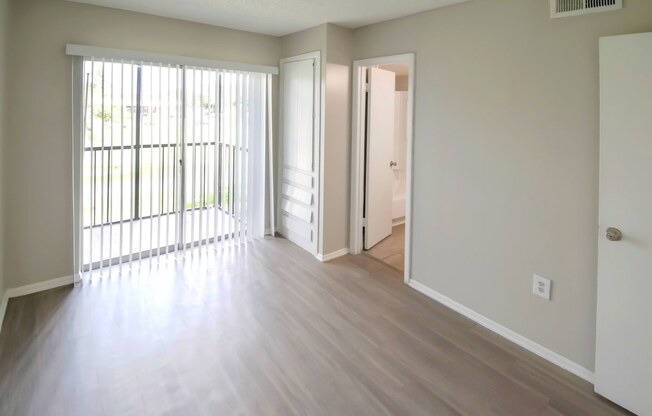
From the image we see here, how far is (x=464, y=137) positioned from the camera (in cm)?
283

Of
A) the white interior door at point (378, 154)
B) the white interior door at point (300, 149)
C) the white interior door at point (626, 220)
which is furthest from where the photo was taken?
the white interior door at point (378, 154)

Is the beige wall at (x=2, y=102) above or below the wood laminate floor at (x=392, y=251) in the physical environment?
above

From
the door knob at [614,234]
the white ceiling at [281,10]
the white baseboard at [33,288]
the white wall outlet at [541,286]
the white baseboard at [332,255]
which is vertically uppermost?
the white ceiling at [281,10]

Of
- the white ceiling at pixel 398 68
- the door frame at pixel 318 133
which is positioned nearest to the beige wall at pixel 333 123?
the door frame at pixel 318 133

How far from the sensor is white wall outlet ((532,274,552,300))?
2357 mm

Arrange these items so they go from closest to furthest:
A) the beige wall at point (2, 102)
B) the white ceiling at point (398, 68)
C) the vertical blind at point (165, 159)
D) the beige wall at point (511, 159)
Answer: the beige wall at point (511, 159)
the beige wall at point (2, 102)
the vertical blind at point (165, 159)
the white ceiling at point (398, 68)

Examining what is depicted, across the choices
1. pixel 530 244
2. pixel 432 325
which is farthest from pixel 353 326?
pixel 530 244

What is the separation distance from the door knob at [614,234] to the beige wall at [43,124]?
12.8 ft

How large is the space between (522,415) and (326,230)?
2457 millimetres

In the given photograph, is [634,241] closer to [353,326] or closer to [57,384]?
[353,326]

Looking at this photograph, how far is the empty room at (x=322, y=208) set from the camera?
1.96m

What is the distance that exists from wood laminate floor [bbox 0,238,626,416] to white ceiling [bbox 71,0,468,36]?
7.90 ft

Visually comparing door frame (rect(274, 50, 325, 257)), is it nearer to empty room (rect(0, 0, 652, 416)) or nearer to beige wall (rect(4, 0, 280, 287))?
empty room (rect(0, 0, 652, 416))

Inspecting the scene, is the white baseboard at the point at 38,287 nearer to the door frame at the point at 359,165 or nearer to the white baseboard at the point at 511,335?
the door frame at the point at 359,165
